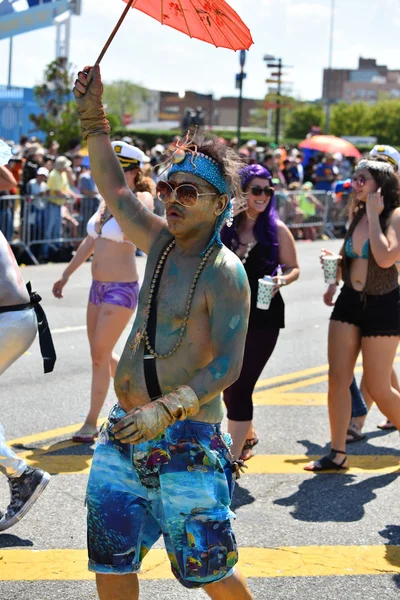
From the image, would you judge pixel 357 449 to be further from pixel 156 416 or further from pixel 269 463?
pixel 156 416

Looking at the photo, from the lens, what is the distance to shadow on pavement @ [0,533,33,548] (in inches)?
192

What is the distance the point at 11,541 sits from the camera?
16.1ft

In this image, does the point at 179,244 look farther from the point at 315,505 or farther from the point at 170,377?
the point at 315,505

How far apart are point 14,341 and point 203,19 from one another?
1.96 metres

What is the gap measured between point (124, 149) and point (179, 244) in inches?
125

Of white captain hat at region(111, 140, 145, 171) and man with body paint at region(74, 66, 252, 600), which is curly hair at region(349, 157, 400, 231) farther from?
man with body paint at region(74, 66, 252, 600)

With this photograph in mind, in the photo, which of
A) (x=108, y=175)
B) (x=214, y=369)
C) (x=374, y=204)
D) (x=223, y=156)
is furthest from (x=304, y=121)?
(x=214, y=369)

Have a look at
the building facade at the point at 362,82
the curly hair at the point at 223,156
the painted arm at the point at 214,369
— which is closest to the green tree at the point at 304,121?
the curly hair at the point at 223,156

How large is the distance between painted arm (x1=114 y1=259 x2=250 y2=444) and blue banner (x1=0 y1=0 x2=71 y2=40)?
63.5ft

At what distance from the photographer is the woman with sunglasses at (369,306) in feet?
20.2

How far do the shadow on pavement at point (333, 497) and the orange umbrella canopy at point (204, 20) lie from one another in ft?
9.13

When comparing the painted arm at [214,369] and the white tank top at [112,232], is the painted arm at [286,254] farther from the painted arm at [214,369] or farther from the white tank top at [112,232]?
the painted arm at [214,369]

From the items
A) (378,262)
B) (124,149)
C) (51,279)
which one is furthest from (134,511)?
(51,279)

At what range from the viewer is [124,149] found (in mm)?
6609
